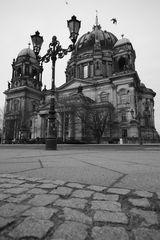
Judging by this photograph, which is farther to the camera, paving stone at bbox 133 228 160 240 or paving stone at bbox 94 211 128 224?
paving stone at bbox 94 211 128 224

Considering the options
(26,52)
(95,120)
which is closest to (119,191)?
(95,120)

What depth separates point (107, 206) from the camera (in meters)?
1.33

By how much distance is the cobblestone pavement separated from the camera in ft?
3.07

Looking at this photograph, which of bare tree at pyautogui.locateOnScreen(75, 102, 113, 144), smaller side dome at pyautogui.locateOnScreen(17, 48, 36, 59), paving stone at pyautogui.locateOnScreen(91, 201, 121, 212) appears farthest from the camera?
smaller side dome at pyautogui.locateOnScreen(17, 48, 36, 59)

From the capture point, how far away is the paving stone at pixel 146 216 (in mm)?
1064

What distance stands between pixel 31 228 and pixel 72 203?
0.47 m

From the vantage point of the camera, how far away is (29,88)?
5134 centimetres

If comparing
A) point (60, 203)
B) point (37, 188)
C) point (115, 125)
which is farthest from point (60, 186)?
point (115, 125)

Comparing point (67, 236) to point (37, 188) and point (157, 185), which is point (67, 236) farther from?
point (157, 185)

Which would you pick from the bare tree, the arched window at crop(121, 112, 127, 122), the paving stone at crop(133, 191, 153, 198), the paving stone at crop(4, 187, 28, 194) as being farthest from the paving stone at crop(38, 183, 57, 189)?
the arched window at crop(121, 112, 127, 122)

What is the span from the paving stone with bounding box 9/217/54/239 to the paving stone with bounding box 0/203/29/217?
0.16m

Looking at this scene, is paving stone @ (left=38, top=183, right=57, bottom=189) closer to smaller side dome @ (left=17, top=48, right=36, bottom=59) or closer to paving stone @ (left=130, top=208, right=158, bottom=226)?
paving stone @ (left=130, top=208, right=158, bottom=226)

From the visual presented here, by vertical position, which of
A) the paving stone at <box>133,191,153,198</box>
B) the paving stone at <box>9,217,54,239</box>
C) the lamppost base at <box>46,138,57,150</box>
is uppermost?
the lamppost base at <box>46,138,57,150</box>

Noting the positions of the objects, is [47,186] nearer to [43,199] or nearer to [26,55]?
[43,199]
